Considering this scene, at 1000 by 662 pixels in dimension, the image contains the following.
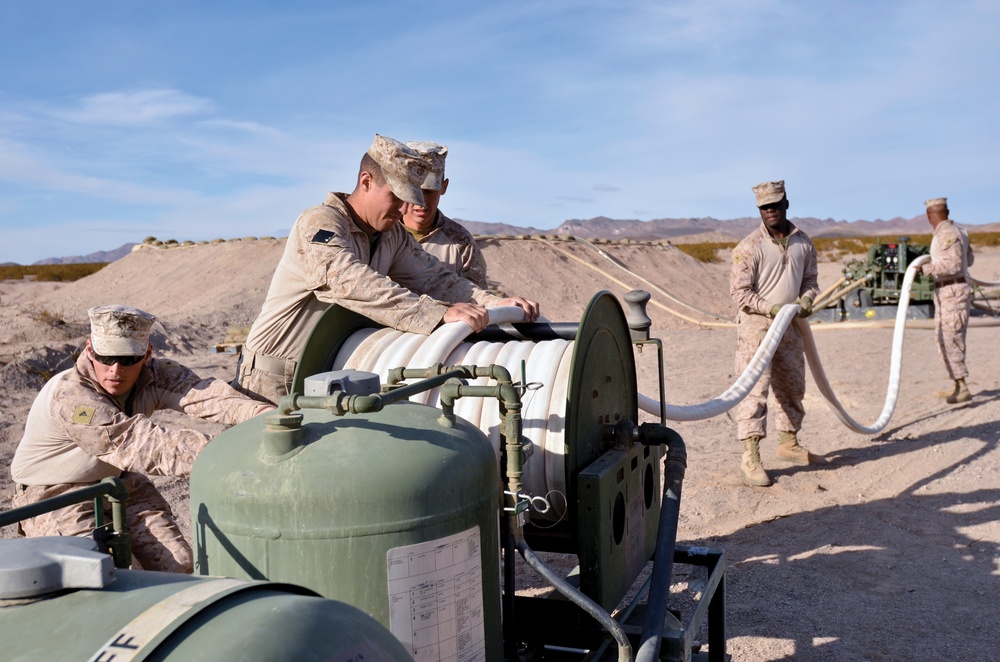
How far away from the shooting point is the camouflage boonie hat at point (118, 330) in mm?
3645

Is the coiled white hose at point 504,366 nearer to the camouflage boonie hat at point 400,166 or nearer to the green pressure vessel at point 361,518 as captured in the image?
the camouflage boonie hat at point 400,166

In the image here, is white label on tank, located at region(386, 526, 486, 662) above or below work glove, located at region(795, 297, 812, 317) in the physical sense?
below

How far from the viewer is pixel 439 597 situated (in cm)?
244

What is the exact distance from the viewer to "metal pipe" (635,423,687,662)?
3080mm

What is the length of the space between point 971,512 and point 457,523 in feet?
17.8

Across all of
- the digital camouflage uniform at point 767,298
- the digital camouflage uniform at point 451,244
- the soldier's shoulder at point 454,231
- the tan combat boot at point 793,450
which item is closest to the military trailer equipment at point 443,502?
the digital camouflage uniform at point 451,244

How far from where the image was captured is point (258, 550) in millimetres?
2396

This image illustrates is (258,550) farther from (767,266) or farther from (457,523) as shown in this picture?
(767,266)

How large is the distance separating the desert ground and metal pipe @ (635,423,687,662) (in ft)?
4.60

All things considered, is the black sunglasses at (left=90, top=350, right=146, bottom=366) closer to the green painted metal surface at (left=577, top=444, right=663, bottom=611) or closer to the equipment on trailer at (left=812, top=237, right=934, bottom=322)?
the green painted metal surface at (left=577, top=444, right=663, bottom=611)

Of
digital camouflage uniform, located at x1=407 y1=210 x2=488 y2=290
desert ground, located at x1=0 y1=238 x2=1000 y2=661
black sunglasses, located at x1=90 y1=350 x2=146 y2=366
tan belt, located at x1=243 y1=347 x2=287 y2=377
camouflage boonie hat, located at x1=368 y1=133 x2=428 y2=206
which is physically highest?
camouflage boonie hat, located at x1=368 y1=133 x2=428 y2=206

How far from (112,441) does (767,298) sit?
5.57 metres

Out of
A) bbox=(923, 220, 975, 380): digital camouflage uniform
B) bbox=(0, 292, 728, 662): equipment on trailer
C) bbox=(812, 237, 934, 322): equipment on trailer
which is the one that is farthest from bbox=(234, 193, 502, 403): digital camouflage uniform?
bbox=(812, 237, 934, 322): equipment on trailer

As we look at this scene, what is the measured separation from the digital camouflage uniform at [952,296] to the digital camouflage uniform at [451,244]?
21.5 feet
